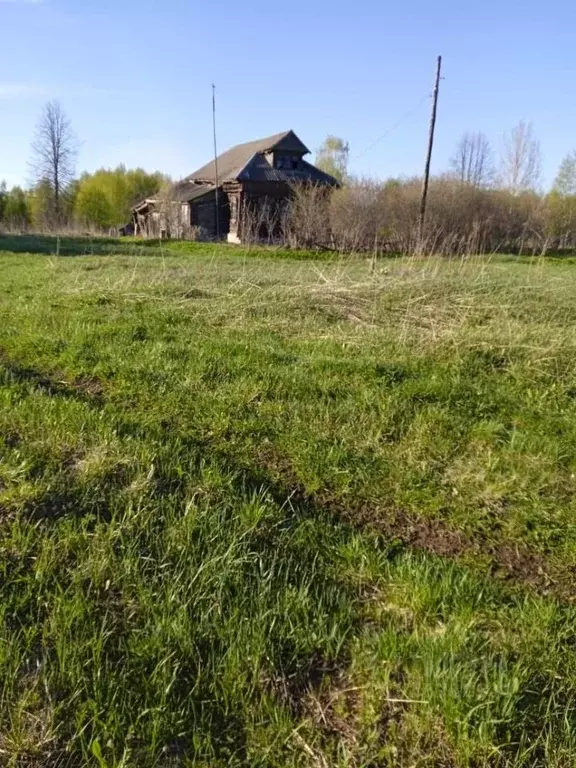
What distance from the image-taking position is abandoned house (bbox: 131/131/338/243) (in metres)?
36.8

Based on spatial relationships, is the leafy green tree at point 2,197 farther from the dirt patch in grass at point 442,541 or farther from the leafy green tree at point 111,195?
the dirt patch in grass at point 442,541

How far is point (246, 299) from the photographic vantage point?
898cm

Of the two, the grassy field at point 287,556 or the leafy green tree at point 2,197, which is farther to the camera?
the leafy green tree at point 2,197

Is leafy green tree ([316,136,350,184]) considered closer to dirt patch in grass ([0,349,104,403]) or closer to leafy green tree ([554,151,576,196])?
leafy green tree ([554,151,576,196])

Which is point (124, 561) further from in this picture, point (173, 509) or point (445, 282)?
point (445, 282)

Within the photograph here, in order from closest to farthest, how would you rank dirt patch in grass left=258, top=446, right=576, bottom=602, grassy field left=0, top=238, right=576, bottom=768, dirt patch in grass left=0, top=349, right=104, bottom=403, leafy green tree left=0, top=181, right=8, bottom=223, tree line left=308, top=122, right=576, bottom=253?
grassy field left=0, top=238, right=576, bottom=768
dirt patch in grass left=258, top=446, right=576, bottom=602
dirt patch in grass left=0, top=349, right=104, bottom=403
tree line left=308, top=122, right=576, bottom=253
leafy green tree left=0, top=181, right=8, bottom=223

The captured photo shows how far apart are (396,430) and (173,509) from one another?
1.92 m

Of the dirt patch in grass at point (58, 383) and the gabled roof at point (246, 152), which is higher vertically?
the gabled roof at point (246, 152)

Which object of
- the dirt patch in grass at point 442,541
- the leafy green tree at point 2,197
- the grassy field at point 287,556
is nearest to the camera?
the grassy field at point 287,556

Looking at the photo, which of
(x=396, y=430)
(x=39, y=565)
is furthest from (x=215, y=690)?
(x=396, y=430)

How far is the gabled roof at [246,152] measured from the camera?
127 ft

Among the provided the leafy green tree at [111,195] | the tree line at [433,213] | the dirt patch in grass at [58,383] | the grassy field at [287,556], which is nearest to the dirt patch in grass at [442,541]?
the grassy field at [287,556]

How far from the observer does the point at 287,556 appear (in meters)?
2.80

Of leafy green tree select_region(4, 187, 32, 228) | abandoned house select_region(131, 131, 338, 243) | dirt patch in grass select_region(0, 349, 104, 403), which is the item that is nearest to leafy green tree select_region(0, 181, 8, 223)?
leafy green tree select_region(4, 187, 32, 228)
